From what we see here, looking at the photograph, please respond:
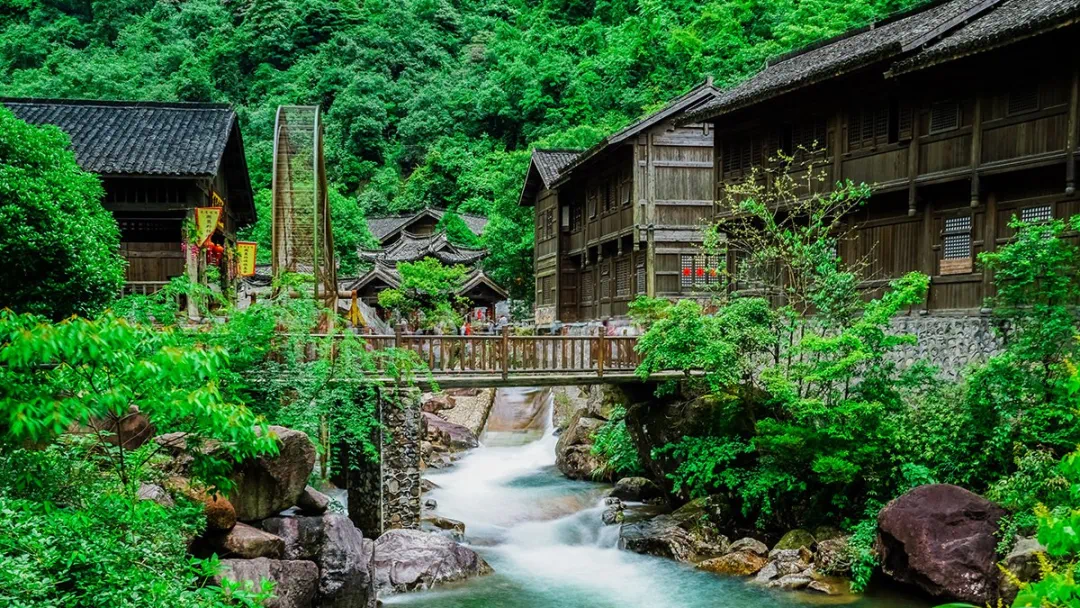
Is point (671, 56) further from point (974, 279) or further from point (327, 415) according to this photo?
point (327, 415)

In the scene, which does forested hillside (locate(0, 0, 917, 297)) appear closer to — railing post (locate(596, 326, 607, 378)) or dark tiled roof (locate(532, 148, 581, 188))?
dark tiled roof (locate(532, 148, 581, 188))

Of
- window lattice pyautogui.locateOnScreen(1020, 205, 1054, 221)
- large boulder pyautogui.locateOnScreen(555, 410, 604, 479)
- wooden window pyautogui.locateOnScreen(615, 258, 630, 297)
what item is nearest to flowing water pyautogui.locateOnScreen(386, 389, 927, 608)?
large boulder pyautogui.locateOnScreen(555, 410, 604, 479)

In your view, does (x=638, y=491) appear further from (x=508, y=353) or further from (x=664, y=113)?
(x=664, y=113)

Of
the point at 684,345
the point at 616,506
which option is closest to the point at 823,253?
the point at 684,345

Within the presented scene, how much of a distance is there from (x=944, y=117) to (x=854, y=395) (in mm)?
6035

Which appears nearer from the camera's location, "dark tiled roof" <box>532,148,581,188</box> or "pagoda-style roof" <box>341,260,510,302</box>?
"dark tiled roof" <box>532,148,581,188</box>

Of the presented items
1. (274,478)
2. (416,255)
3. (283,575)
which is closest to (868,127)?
(274,478)

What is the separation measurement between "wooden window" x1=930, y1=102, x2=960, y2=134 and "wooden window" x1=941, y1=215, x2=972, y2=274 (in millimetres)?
1852

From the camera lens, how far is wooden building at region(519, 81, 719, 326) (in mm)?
25375

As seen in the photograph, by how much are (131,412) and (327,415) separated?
4388mm

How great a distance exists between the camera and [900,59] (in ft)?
54.6

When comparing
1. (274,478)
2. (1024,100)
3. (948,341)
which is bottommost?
(274,478)

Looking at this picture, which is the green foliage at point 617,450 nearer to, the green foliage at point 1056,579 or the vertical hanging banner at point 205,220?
the vertical hanging banner at point 205,220

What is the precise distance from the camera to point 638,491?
19531 millimetres
